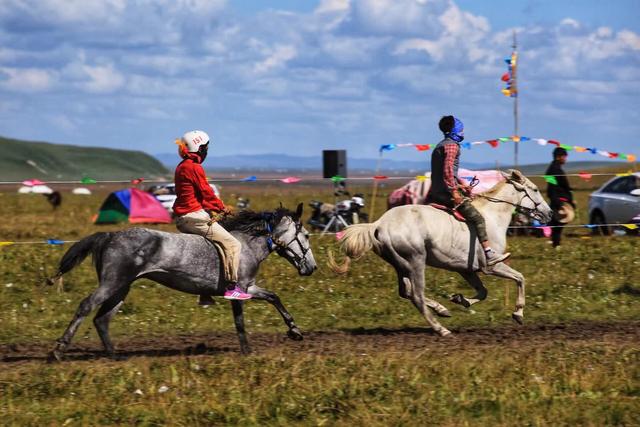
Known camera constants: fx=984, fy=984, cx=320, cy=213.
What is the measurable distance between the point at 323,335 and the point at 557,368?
13.7ft

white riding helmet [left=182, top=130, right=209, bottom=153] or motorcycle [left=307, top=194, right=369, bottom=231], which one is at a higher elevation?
white riding helmet [left=182, top=130, right=209, bottom=153]

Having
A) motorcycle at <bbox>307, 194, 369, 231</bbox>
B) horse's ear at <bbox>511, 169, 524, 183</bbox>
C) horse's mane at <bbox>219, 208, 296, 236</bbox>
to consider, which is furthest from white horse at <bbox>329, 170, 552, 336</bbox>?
motorcycle at <bbox>307, 194, 369, 231</bbox>

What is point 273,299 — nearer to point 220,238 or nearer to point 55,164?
point 220,238

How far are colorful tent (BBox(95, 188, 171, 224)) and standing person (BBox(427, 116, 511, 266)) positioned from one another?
2357 centimetres

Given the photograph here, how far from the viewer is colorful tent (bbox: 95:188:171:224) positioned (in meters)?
36.3

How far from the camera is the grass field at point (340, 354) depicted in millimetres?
8984

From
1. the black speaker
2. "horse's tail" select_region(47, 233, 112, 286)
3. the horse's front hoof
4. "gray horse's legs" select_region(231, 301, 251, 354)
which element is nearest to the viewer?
"horse's tail" select_region(47, 233, 112, 286)

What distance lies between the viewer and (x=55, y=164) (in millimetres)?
168875

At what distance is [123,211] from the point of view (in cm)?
3662

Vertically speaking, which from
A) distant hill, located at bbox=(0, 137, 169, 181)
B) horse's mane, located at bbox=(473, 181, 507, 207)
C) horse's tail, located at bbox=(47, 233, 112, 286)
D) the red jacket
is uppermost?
the red jacket

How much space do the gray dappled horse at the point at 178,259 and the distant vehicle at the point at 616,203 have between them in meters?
14.7

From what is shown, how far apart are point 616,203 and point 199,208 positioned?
16624mm

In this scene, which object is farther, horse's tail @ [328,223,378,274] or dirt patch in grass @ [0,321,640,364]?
horse's tail @ [328,223,378,274]

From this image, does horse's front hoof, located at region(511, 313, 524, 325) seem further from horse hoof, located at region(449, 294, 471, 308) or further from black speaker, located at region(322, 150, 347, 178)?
black speaker, located at region(322, 150, 347, 178)
